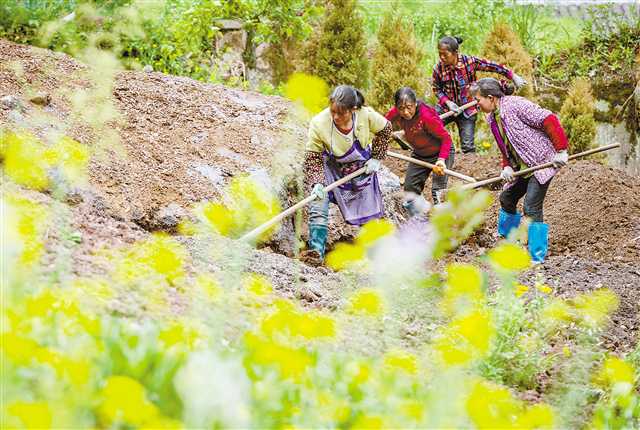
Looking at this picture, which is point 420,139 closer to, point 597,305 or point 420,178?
point 420,178

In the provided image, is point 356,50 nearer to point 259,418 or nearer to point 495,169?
point 495,169

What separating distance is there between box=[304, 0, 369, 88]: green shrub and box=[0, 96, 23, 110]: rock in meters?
5.44

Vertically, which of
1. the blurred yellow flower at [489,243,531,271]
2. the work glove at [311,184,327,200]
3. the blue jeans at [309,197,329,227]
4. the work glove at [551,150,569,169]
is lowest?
the blue jeans at [309,197,329,227]

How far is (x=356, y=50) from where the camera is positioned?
10.8 m

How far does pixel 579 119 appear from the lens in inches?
415

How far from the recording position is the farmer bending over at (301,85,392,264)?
5.80m

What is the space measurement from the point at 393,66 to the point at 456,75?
2270 mm

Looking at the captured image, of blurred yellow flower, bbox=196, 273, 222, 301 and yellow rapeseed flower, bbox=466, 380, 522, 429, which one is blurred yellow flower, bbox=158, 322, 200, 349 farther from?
yellow rapeseed flower, bbox=466, 380, 522, 429

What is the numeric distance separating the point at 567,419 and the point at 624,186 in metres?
5.81

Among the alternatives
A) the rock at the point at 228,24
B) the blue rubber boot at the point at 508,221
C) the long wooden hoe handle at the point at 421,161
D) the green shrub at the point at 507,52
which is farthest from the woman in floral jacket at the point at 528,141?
the rock at the point at 228,24

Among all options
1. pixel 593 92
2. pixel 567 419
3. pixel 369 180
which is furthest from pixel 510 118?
pixel 593 92

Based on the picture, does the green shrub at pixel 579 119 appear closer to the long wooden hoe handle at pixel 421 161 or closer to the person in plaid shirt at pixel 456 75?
the person in plaid shirt at pixel 456 75

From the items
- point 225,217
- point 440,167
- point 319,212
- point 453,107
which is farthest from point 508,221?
point 225,217

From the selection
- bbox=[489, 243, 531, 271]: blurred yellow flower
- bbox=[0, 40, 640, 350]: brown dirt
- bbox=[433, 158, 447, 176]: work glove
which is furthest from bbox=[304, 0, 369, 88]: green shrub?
bbox=[489, 243, 531, 271]: blurred yellow flower
